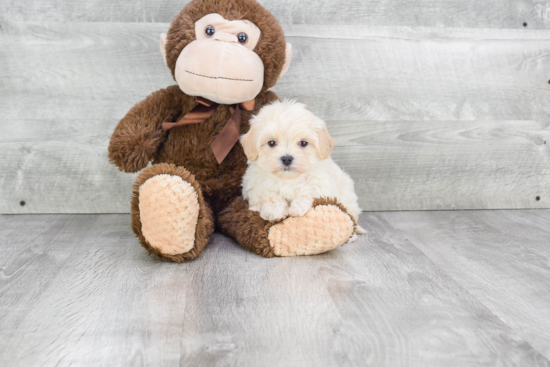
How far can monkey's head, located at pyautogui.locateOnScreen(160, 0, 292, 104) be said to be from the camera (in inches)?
47.2

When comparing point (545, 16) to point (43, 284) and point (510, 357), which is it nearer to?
point (510, 357)

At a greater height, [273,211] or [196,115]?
[196,115]

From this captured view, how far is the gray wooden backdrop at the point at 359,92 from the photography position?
5.19 ft

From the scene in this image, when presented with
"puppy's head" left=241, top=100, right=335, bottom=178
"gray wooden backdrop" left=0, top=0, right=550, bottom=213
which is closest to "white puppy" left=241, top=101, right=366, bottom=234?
"puppy's head" left=241, top=100, right=335, bottom=178

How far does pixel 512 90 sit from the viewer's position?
1.73 metres

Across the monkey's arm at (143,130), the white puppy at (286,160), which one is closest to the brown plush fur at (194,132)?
the monkey's arm at (143,130)

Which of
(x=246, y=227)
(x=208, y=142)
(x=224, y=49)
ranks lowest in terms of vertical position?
(x=246, y=227)

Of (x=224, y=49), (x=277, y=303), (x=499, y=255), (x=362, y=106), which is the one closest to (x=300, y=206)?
(x=277, y=303)

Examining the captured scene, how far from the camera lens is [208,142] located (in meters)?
1.33

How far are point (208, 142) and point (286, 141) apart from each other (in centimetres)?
27

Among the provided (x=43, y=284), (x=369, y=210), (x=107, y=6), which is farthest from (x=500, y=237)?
(x=107, y=6)

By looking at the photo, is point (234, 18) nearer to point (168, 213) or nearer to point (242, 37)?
point (242, 37)

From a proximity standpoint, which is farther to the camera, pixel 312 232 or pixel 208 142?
pixel 208 142

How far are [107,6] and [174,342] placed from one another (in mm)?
1197
